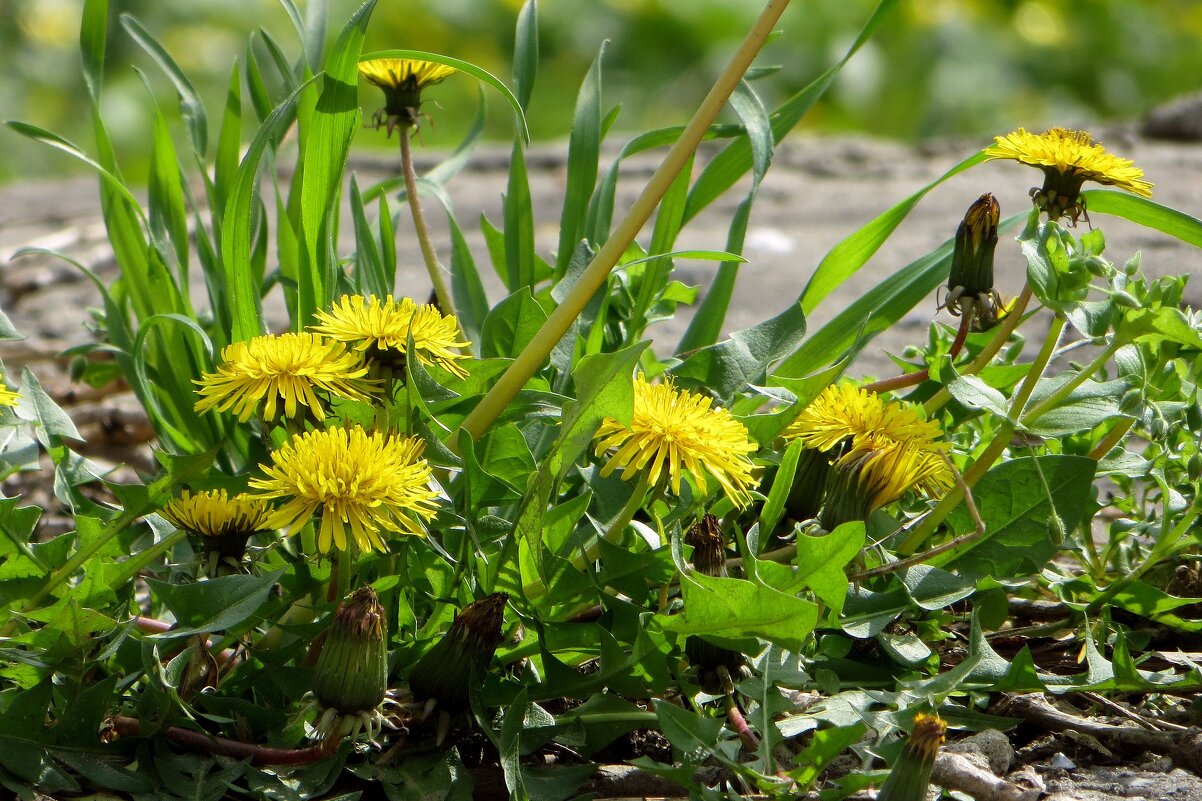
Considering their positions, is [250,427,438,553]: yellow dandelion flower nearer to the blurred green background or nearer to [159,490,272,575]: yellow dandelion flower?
[159,490,272,575]: yellow dandelion flower

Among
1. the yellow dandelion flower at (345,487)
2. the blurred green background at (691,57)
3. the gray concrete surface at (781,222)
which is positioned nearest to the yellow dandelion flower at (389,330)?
the yellow dandelion flower at (345,487)

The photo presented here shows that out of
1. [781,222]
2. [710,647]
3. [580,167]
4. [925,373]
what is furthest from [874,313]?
[781,222]

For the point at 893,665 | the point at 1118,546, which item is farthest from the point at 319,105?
the point at 1118,546

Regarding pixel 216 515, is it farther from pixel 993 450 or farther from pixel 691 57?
pixel 691 57

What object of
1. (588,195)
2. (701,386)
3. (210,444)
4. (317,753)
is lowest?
(317,753)

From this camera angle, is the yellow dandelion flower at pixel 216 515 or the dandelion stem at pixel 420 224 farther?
→ the dandelion stem at pixel 420 224

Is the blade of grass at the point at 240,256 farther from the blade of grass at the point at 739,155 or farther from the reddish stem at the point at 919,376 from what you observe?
the reddish stem at the point at 919,376

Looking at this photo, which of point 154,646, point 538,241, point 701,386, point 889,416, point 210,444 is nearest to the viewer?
point 154,646

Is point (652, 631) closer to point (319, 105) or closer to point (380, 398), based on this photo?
point (380, 398)
